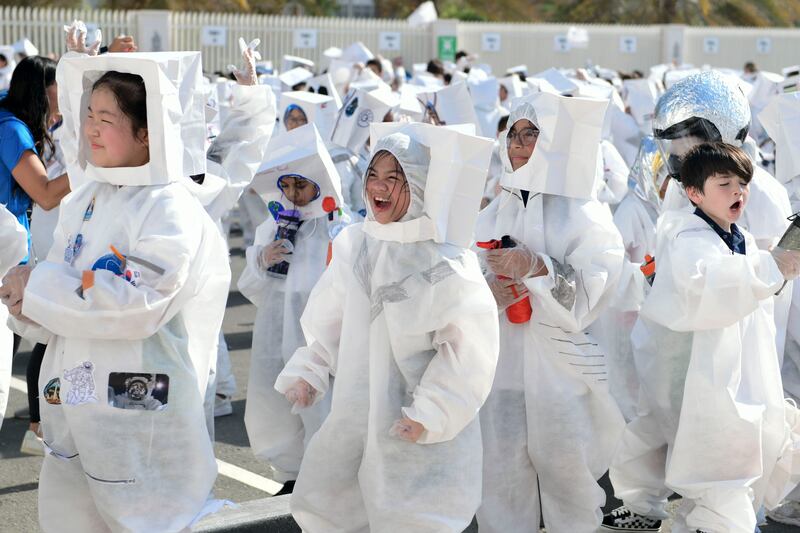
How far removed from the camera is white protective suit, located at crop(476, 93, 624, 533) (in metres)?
4.50

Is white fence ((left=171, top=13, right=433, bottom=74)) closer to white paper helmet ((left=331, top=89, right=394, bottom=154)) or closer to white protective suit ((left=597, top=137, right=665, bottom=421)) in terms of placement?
white paper helmet ((left=331, top=89, right=394, bottom=154))

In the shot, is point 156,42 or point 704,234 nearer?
point 704,234

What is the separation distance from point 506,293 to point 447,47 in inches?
931

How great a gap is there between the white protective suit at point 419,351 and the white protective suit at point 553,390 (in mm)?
645

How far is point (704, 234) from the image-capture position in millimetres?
4414

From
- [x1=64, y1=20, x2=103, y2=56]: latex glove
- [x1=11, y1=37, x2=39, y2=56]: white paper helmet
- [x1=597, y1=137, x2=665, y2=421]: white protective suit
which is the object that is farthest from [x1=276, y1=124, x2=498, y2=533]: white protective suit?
[x1=11, y1=37, x2=39, y2=56]: white paper helmet

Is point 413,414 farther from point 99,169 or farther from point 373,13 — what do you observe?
point 373,13

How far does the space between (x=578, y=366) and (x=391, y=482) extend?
3.40ft

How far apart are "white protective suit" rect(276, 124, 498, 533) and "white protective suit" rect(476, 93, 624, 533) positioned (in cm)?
64

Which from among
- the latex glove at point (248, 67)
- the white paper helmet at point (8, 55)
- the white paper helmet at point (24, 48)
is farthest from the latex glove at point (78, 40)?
the white paper helmet at point (24, 48)

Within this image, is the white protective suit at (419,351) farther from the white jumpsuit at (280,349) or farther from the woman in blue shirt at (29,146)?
the woman in blue shirt at (29,146)

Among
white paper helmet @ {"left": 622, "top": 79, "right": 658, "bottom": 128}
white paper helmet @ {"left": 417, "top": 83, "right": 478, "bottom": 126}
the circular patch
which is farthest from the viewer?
white paper helmet @ {"left": 622, "top": 79, "right": 658, "bottom": 128}

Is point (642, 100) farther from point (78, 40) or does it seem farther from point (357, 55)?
point (78, 40)

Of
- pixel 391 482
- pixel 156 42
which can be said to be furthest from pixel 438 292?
pixel 156 42
